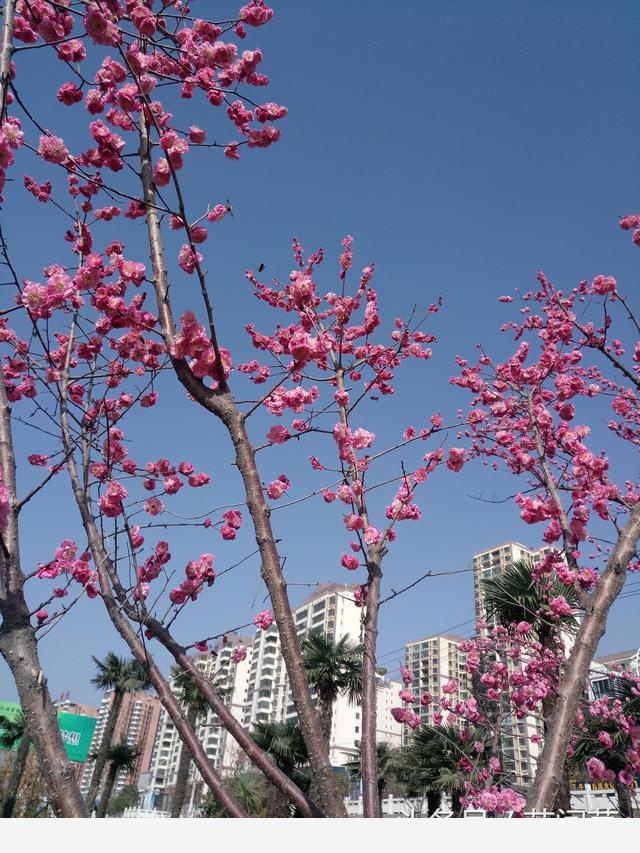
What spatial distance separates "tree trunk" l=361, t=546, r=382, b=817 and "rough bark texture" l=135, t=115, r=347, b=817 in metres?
0.36

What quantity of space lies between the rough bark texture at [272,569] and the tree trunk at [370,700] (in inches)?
14.2

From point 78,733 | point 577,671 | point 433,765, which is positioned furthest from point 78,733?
point 577,671

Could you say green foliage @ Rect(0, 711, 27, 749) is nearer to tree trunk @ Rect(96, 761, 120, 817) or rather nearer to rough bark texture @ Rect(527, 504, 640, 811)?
tree trunk @ Rect(96, 761, 120, 817)

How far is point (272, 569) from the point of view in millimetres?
1697

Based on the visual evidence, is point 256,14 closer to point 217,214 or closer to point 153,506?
point 217,214

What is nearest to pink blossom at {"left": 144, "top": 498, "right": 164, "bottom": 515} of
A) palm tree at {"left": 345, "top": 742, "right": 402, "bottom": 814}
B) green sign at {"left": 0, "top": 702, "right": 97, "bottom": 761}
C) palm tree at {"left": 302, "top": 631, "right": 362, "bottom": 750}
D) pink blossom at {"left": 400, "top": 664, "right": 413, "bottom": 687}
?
pink blossom at {"left": 400, "top": 664, "right": 413, "bottom": 687}

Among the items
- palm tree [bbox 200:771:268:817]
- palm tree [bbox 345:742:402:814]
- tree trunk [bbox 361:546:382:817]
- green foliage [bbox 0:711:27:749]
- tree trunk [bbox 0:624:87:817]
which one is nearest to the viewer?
tree trunk [bbox 0:624:87:817]

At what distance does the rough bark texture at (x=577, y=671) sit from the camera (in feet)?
6.38

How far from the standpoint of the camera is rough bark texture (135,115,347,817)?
1567 mm

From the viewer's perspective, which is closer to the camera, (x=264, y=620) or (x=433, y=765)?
(x=264, y=620)

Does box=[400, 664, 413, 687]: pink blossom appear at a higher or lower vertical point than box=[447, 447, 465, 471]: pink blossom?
lower

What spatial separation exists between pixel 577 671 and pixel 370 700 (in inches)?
35.9

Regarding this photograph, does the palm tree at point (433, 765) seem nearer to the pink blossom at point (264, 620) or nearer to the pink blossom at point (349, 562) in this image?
the pink blossom at point (349, 562)
